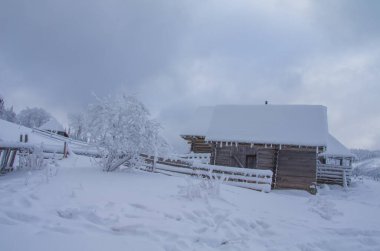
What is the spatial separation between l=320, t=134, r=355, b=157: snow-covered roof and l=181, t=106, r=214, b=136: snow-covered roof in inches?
419

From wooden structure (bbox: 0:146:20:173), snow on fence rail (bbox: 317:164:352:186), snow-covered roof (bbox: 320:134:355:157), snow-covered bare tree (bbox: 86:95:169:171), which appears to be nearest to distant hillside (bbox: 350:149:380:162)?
snow-covered roof (bbox: 320:134:355:157)

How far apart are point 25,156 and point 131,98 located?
5033 mm

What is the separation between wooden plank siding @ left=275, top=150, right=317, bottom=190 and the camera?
65.5 feet

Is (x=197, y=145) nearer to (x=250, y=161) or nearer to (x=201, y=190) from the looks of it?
(x=250, y=161)

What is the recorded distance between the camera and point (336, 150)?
28.8 metres

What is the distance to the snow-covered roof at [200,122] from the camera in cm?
2957

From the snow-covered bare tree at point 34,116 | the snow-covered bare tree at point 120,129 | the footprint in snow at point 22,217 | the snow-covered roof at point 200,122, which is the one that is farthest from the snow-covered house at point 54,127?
the footprint in snow at point 22,217

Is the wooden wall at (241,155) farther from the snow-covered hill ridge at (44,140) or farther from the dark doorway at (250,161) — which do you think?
the snow-covered hill ridge at (44,140)

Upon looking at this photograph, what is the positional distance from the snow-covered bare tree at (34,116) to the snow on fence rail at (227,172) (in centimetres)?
7420

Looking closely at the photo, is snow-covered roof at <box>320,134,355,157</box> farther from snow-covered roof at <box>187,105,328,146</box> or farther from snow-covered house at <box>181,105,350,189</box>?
snow-covered house at <box>181,105,350,189</box>

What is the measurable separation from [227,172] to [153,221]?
40.6 ft

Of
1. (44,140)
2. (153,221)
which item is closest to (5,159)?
(153,221)

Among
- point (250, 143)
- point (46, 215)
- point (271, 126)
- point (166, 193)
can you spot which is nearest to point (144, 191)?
point (166, 193)

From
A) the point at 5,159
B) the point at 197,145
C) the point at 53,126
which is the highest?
the point at 53,126
